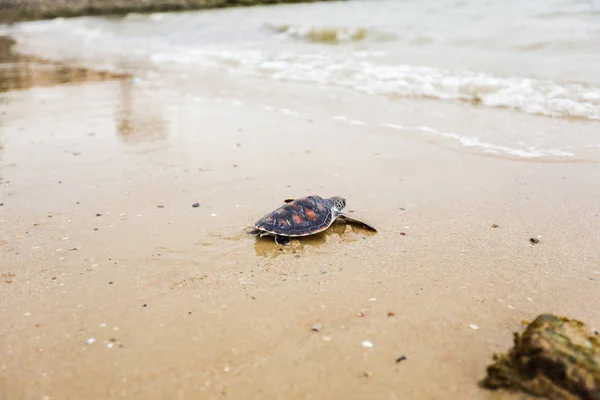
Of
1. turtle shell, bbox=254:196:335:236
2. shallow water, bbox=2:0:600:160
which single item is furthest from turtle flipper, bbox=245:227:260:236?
shallow water, bbox=2:0:600:160

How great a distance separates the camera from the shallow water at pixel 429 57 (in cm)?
702

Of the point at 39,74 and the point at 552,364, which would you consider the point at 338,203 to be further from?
the point at 39,74

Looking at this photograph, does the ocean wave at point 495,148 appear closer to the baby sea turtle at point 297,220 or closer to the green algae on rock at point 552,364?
the baby sea turtle at point 297,220

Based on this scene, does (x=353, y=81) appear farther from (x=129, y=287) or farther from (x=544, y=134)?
(x=129, y=287)

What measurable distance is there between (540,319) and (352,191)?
265cm

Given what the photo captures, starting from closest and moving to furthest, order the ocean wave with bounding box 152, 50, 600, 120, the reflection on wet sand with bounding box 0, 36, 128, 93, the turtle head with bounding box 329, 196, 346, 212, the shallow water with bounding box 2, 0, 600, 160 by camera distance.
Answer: the turtle head with bounding box 329, 196, 346, 212, the shallow water with bounding box 2, 0, 600, 160, the ocean wave with bounding box 152, 50, 600, 120, the reflection on wet sand with bounding box 0, 36, 128, 93

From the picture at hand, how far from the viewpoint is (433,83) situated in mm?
9203

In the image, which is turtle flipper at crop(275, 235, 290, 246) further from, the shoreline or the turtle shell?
the shoreline

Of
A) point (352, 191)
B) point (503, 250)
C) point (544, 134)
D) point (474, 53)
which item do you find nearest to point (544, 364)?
point (503, 250)

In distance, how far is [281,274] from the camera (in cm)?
354

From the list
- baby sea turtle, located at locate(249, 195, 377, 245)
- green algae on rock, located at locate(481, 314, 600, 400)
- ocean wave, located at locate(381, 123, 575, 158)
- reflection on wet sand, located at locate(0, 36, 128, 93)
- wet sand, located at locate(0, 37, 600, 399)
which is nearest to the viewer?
green algae on rock, located at locate(481, 314, 600, 400)

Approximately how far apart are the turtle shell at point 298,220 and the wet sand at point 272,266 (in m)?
0.15

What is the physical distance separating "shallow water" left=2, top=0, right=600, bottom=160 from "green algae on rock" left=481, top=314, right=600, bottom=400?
3.77 meters

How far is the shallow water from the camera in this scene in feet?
23.0
